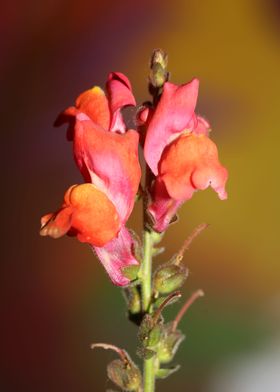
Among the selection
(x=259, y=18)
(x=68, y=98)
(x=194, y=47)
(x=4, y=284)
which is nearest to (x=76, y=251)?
(x=4, y=284)

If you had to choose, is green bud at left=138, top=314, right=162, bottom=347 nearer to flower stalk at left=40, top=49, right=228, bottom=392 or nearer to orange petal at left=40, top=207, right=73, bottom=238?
flower stalk at left=40, top=49, right=228, bottom=392

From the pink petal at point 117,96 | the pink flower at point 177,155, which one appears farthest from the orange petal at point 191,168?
the pink petal at point 117,96

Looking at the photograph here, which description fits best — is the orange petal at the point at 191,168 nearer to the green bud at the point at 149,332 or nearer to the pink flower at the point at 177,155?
the pink flower at the point at 177,155

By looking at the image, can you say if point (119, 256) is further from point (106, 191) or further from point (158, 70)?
point (158, 70)

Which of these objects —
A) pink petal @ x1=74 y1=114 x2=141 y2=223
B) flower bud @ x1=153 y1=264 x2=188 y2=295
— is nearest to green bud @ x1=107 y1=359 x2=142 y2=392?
flower bud @ x1=153 y1=264 x2=188 y2=295

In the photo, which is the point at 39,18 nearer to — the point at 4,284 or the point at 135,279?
the point at 4,284

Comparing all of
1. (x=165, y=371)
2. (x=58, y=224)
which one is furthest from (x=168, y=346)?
(x=58, y=224)
